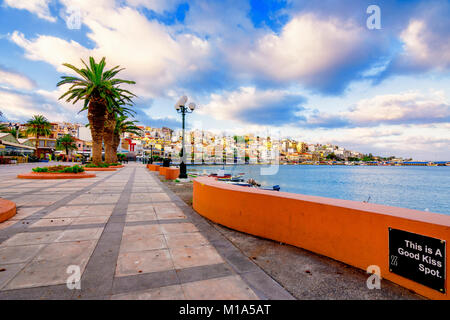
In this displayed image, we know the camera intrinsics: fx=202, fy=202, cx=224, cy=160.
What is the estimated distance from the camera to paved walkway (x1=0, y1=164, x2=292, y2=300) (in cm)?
237

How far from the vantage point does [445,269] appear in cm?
223

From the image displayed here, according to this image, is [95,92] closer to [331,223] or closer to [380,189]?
[331,223]

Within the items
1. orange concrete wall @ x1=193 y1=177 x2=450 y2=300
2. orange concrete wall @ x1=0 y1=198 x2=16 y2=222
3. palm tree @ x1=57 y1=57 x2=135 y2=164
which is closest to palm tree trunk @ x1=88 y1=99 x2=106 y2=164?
palm tree @ x1=57 y1=57 x2=135 y2=164

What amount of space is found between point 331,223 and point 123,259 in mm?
3319

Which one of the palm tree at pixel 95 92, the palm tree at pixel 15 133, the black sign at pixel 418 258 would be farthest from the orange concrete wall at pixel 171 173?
the palm tree at pixel 15 133

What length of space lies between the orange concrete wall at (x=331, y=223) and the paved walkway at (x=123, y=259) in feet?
2.51

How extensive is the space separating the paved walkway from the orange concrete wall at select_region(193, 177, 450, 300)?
764 mm

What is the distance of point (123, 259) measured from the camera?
313 centimetres

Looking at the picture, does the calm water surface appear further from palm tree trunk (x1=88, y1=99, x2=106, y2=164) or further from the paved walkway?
palm tree trunk (x1=88, y1=99, x2=106, y2=164)

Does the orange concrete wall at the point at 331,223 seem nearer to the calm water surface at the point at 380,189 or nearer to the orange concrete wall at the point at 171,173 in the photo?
the calm water surface at the point at 380,189

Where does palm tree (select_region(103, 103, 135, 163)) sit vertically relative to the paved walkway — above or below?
above

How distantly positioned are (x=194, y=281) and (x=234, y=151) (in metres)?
174

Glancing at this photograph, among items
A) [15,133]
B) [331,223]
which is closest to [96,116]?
[331,223]

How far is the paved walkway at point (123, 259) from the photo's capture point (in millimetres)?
2371
